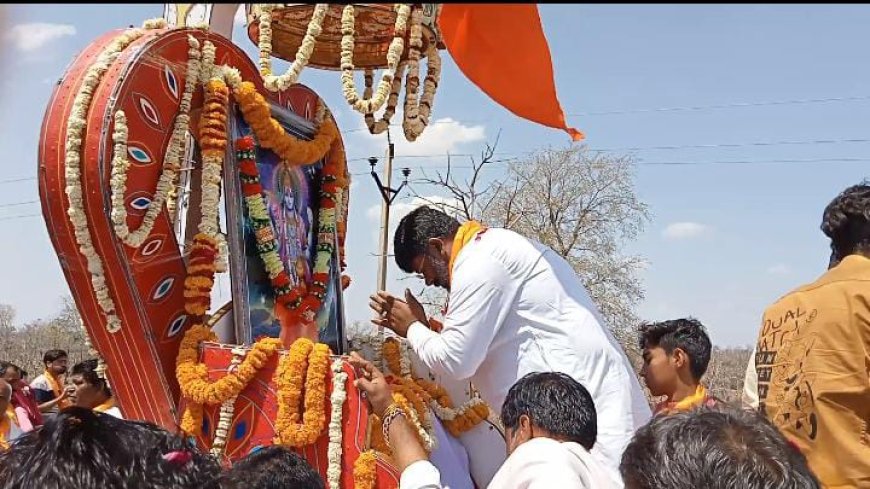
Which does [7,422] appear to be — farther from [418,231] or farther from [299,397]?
[418,231]

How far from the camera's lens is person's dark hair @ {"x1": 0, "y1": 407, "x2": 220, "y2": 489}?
48.0 inches

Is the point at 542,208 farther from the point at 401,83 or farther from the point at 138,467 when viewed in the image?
the point at 138,467

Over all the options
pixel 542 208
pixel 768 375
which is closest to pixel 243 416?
pixel 768 375

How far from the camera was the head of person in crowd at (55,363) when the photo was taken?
7.85 meters

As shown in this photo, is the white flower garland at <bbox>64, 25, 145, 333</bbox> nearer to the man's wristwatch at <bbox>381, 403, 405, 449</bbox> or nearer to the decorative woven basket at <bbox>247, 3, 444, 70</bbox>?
the decorative woven basket at <bbox>247, 3, 444, 70</bbox>

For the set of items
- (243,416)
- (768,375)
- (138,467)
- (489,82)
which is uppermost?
(489,82)

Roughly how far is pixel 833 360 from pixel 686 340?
1629 millimetres

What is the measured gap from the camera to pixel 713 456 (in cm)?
147

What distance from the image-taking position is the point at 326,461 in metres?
3.12

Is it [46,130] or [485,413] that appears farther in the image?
[485,413]

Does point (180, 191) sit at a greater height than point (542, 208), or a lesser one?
greater

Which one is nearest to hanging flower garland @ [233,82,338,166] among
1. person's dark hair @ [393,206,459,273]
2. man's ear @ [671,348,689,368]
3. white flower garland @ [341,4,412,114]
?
white flower garland @ [341,4,412,114]

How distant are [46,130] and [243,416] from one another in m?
1.23

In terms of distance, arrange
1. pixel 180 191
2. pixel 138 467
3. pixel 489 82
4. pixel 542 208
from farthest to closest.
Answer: pixel 542 208, pixel 180 191, pixel 489 82, pixel 138 467
